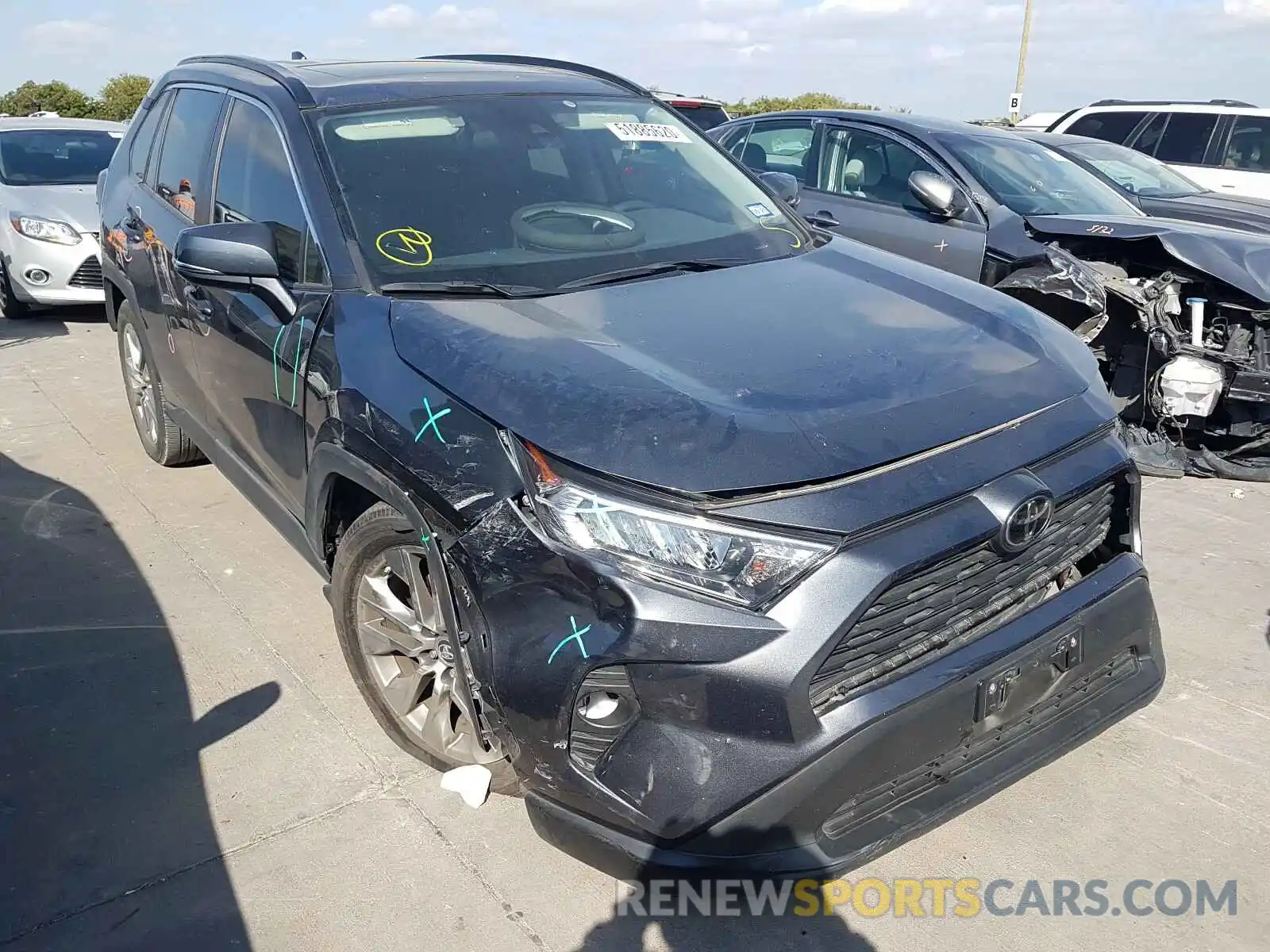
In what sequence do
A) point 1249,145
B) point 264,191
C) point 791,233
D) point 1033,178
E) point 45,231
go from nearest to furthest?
point 264,191 → point 791,233 → point 1033,178 → point 45,231 → point 1249,145

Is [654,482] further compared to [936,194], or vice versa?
[936,194]

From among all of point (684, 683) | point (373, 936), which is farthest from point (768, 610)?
point (373, 936)

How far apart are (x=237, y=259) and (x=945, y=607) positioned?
2134 millimetres

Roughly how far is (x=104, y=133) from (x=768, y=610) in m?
9.94

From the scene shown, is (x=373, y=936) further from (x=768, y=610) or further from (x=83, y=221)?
(x=83, y=221)

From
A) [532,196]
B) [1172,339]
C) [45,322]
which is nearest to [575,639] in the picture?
[532,196]

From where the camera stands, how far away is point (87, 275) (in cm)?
842

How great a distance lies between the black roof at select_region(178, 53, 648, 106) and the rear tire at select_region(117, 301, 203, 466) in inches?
51.8

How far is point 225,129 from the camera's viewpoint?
3.82m

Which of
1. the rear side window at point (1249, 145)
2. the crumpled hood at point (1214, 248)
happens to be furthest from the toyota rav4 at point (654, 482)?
the rear side window at point (1249, 145)

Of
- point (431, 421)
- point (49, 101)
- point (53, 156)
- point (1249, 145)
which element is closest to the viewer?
point (431, 421)

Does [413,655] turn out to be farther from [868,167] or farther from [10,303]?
[10,303]

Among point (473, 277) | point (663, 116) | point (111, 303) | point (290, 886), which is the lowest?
point (290, 886)

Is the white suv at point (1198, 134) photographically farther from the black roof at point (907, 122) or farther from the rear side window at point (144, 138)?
the rear side window at point (144, 138)
